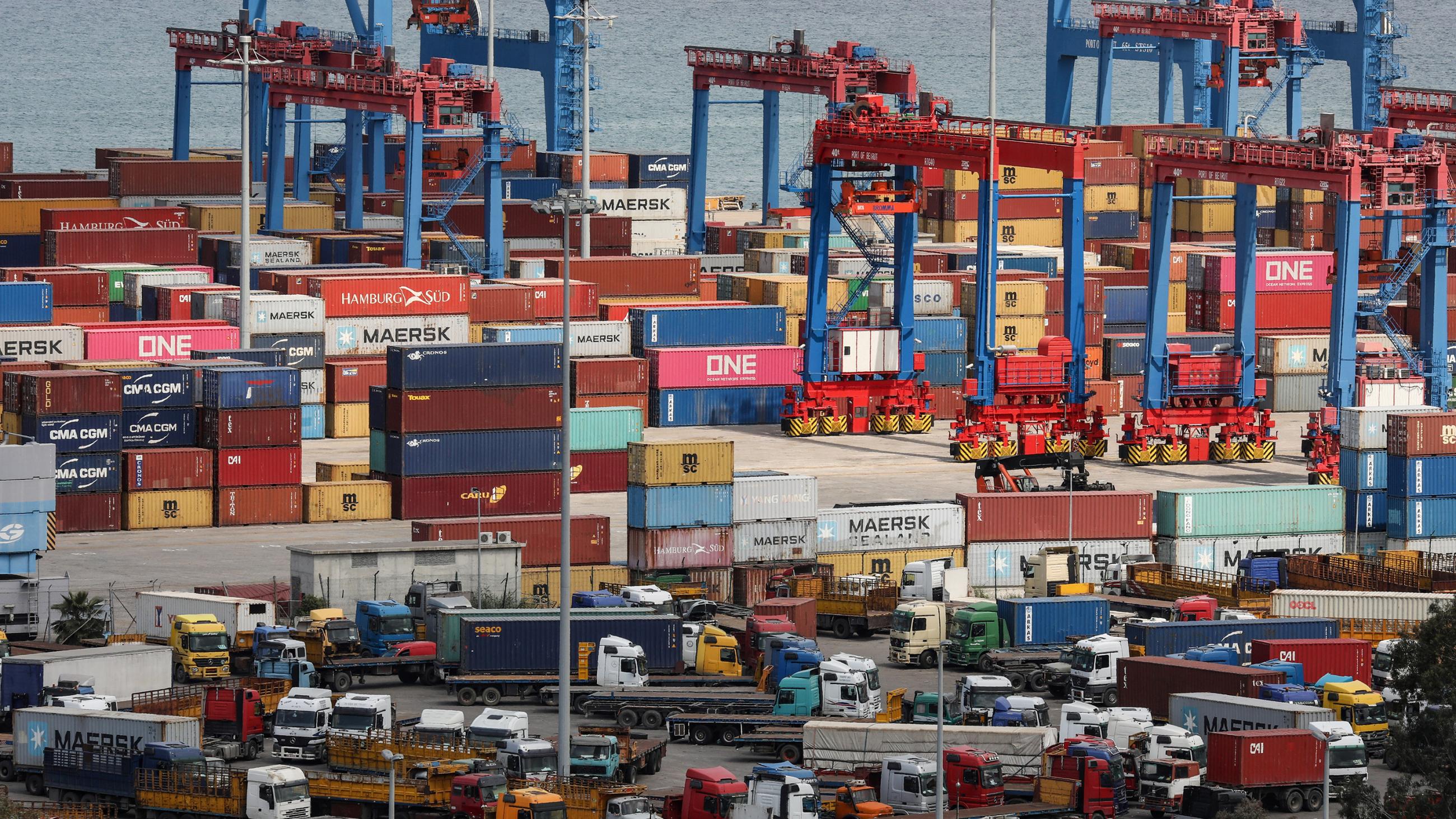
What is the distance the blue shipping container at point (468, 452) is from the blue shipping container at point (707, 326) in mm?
18813

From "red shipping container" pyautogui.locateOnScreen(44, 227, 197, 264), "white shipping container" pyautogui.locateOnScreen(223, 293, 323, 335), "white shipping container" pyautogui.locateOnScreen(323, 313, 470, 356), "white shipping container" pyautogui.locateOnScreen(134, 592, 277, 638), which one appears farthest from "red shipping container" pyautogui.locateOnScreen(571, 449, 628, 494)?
"red shipping container" pyautogui.locateOnScreen(44, 227, 197, 264)

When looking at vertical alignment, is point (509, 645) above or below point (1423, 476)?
below

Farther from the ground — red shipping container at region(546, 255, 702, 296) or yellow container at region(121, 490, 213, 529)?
red shipping container at region(546, 255, 702, 296)

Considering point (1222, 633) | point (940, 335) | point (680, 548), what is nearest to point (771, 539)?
point (680, 548)

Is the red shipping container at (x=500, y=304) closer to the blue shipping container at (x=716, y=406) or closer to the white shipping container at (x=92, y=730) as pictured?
the blue shipping container at (x=716, y=406)

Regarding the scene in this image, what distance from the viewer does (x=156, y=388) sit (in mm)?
69688

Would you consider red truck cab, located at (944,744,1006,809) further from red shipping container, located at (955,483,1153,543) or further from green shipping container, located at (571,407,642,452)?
green shipping container, located at (571,407,642,452)

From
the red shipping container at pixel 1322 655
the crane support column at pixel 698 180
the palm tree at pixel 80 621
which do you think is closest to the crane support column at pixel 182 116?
the crane support column at pixel 698 180

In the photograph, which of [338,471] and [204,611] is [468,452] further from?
[204,611]

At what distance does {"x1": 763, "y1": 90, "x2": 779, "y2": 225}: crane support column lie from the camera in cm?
11894

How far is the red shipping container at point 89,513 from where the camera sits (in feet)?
226

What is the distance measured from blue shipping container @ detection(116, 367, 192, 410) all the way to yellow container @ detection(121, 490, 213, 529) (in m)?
2.44

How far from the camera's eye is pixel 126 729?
143 feet

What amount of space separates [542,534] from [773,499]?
5.86m
